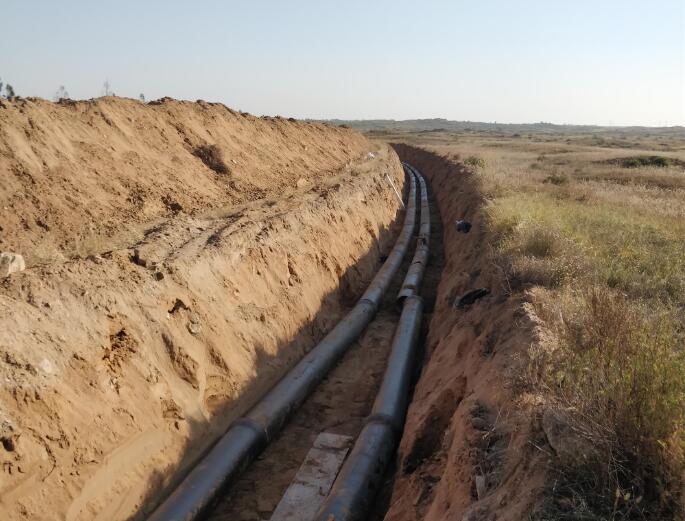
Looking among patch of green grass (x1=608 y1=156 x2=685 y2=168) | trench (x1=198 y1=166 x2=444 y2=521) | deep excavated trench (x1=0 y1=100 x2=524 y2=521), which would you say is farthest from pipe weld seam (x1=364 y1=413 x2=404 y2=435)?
patch of green grass (x1=608 y1=156 x2=685 y2=168)

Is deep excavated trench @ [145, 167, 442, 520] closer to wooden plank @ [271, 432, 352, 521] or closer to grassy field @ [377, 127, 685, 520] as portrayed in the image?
wooden plank @ [271, 432, 352, 521]

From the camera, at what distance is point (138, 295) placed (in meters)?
7.60

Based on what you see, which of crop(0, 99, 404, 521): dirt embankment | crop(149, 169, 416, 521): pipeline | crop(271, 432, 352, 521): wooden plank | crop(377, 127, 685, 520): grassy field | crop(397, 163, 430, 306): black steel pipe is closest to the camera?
crop(377, 127, 685, 520): grassy field

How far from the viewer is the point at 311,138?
95.5 ft

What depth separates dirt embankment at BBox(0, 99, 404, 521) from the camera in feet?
19.1

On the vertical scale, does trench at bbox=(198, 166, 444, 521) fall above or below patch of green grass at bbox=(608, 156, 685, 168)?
below

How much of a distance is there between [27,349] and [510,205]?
12.2m

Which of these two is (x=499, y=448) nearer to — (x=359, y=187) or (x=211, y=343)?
(x=211, y=343)

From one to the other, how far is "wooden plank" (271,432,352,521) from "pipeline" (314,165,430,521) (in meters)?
0.51

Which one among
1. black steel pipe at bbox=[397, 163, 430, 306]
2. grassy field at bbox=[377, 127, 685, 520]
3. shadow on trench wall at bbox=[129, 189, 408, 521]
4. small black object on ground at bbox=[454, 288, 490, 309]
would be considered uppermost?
grassy field at bbox=[377, 127, 685, 520]

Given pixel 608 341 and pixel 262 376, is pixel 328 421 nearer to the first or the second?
pixel 262 376

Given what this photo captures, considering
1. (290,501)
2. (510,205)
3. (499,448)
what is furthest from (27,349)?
(510,205)

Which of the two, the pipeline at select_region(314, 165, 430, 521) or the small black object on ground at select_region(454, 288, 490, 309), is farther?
the small black object on ground at select_region(454, 288, 490, 309)

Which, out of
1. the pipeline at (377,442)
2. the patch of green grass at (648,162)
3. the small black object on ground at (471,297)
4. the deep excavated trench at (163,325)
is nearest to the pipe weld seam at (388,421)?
the pipeline at (377,442)
